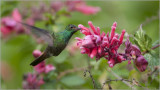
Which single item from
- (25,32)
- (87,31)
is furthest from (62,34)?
(25,32)

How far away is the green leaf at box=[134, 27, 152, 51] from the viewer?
171 centimetres

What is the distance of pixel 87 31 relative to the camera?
1.58 meters

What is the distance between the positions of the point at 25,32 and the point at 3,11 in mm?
406

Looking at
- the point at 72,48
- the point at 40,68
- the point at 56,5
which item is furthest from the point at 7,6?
the point at 40,68

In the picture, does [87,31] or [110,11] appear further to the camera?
[110,11]

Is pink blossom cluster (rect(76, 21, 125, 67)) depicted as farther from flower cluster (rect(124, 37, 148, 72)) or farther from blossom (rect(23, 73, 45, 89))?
blossom (rect(23, 73, 45, 89))

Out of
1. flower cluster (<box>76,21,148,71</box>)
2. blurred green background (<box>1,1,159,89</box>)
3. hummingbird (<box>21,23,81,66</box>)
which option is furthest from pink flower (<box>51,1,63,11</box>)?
flower cluster (<box>76,21,148,71</box>)

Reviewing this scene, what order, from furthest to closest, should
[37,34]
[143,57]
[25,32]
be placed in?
1. [25,32]
2. [37,34]
3. [143,57]

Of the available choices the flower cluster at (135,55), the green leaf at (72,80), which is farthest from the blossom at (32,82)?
the flower cluster at (135,55)

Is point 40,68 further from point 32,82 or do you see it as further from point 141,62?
point 141,62

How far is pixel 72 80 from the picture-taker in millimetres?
2477

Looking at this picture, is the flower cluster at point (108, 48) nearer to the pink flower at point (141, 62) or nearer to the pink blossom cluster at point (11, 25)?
the pink flower at point (141, 62)

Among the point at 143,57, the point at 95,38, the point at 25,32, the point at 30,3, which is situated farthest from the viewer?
the point at 30,3

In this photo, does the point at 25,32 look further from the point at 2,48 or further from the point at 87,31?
the point at 87,31
